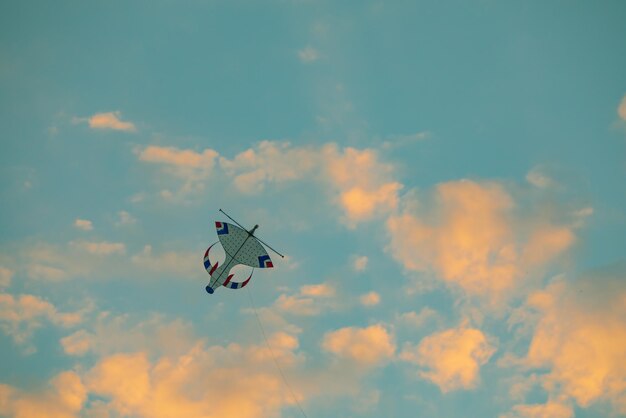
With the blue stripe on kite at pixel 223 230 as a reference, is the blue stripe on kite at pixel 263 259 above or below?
below

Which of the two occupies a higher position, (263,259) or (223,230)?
(223,230)

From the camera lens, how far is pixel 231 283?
10262 cm

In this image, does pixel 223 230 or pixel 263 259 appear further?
pixel 263 259

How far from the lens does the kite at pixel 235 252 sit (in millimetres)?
101375

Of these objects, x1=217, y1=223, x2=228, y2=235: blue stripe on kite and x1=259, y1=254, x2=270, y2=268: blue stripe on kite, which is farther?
x1=259, y1=254, x2=270, y2=268: blue stripe on kite

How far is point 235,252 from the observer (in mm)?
101750

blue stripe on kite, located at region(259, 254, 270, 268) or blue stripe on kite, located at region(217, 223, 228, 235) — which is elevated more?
blue stripe on kite, located at region(217, 223, 228, 235)

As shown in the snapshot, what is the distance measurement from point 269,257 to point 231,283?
193 inches

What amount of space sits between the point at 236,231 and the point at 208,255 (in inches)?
163

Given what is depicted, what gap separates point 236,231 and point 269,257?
437 cm

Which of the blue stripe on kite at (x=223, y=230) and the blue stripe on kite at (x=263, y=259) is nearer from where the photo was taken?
the blue stripe on kite at (x=223, y=230)

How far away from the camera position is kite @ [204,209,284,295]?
333 ft

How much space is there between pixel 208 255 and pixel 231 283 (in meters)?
3.80

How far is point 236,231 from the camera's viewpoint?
102 m
